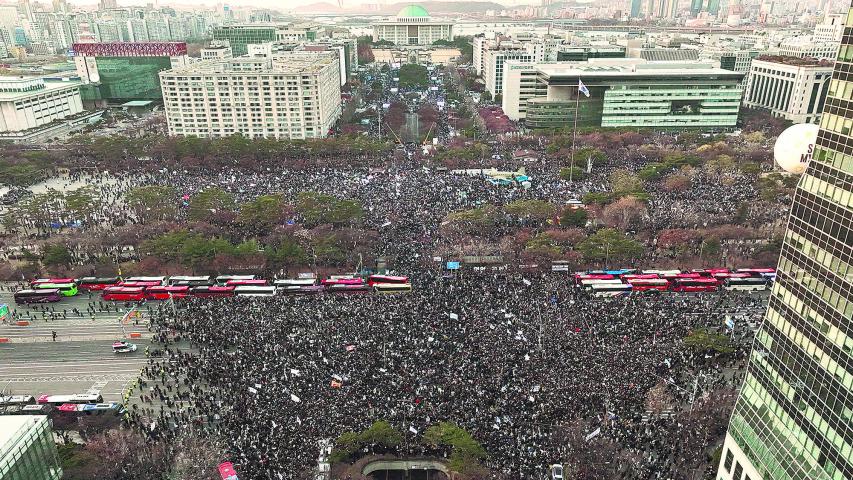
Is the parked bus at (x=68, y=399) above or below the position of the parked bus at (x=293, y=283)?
below

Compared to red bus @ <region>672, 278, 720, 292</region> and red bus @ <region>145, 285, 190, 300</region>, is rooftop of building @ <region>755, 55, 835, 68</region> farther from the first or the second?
red bus @ <region>145, 285, 190, 300</region>

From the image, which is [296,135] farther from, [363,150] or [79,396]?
[79,396]

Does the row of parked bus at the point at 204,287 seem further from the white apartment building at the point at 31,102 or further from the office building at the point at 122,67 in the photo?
the office building at the point at 122,67

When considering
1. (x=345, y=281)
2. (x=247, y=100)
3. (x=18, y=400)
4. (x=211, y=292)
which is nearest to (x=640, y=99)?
(x=247, y=100)

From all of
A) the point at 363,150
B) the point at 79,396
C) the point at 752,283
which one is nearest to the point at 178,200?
the point at 363,150

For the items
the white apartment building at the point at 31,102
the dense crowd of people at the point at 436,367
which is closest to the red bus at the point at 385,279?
the dense crowd of people at the point at 436,367

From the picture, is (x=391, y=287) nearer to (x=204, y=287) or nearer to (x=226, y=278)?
(x=226, y=278)
